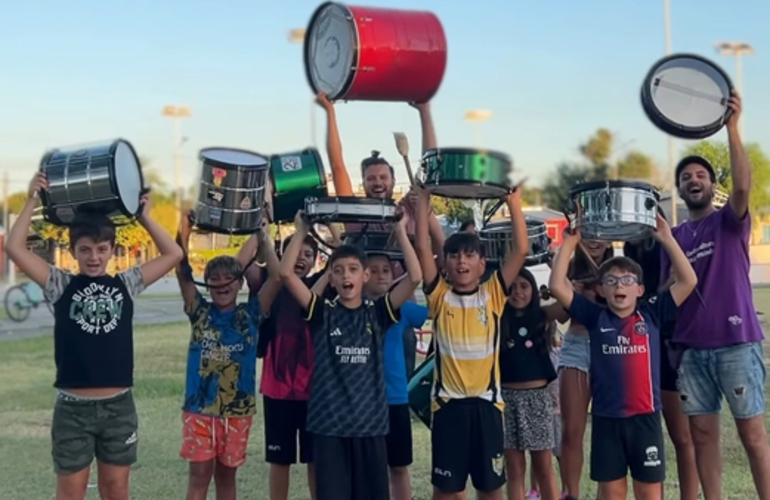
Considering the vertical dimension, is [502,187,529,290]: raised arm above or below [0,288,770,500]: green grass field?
above

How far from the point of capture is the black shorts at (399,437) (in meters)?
5.39

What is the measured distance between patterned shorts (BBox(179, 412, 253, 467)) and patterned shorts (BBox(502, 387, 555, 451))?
156cm

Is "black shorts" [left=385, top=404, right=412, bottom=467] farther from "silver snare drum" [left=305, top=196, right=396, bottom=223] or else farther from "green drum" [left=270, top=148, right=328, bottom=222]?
"green drum" [left=270, top=148, right=328, bottom=222]

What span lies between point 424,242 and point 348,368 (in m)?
0.84

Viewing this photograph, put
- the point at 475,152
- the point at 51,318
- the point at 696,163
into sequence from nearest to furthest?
the point at 475,152 → the point at 696,163 → the point at 51,318

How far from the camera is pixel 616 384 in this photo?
5145 mm

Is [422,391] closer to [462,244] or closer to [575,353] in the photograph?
[575,353]

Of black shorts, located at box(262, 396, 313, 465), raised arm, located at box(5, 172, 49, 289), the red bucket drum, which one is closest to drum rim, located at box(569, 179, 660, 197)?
the red bucket drum

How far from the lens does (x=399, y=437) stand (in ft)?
17.8

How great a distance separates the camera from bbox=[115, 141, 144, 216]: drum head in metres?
5.00

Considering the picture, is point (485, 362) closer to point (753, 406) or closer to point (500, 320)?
point (500, 320)

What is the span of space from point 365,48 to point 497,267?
4.96 feet

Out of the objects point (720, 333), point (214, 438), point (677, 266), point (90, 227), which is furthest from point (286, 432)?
point (720, 333)

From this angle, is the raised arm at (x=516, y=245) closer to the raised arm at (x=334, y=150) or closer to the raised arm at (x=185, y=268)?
the raised arm at (x=334, y=150)
